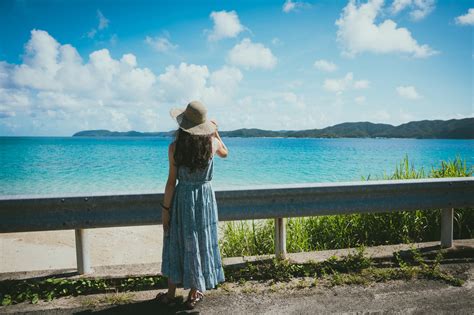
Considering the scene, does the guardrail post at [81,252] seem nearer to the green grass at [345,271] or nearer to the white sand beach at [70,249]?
the green grass at [345,271]

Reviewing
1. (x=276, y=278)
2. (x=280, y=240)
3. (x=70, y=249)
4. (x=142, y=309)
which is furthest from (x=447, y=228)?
(x=70, y=249)

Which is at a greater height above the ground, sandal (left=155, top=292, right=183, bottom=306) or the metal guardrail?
the metal guardrail

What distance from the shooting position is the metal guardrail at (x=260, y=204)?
3.42 metres

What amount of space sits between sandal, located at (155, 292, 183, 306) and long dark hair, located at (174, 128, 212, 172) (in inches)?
50.0

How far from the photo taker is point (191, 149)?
3020mm

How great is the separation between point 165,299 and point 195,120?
1.70m

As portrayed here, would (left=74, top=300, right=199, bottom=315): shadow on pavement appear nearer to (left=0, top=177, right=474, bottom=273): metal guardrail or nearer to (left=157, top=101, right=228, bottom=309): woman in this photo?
(left=157, top=101, right=228, bottom=309): woman

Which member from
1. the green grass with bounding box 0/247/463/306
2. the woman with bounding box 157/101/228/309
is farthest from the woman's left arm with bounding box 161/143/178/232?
the green grass with bounding box 0/247/463/306

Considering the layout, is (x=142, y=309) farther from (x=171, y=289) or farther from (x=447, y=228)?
(x=447, y=228)

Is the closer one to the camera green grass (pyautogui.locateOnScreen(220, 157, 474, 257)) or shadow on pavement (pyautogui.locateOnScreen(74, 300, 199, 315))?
shadow on pavement (pyautogui.locateOnScreen(74, 300, 199, 315))

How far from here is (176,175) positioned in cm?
315

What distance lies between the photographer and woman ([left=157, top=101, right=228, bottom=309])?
305cm

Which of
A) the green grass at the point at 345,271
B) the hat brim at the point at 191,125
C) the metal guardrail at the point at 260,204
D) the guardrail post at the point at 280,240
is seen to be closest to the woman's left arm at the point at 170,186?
the hat brim at the point at 191,125

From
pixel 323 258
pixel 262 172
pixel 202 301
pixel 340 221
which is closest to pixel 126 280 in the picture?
pixel 202 301
